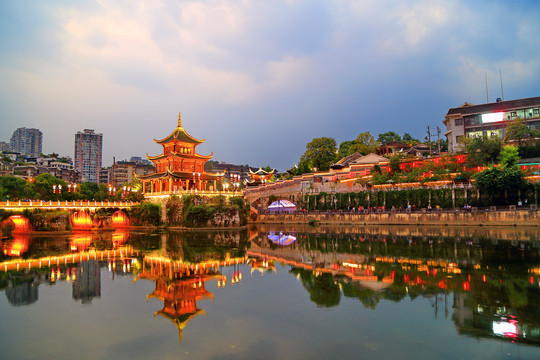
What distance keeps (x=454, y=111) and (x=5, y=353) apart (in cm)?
5977

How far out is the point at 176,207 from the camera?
42.8 meters

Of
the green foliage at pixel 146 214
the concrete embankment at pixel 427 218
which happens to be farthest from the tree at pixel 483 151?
the green foliage at pixel 146 214

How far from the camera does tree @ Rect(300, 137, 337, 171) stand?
67.8 m

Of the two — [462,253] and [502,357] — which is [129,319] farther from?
[462,253]

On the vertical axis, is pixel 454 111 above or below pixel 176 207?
above

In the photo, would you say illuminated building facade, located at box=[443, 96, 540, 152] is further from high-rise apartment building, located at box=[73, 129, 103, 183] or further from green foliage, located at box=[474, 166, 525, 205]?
high-rise apartment building, located at box=[73, 129, 103, 183]

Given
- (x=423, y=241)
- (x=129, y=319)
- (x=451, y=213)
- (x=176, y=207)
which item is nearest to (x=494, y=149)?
(x=451, y=213)

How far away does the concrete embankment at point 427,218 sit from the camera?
108ft

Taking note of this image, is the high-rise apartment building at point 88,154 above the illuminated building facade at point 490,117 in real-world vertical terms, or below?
above

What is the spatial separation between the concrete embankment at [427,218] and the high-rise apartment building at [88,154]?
11906cm

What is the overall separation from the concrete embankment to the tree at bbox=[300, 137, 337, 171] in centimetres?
1947

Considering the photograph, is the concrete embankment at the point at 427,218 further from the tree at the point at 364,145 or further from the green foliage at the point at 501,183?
the tree at the point at 364,145

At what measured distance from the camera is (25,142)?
185000mm

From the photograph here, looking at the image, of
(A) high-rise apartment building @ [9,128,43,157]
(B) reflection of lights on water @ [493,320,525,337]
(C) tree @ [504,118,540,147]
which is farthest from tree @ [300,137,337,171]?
(A) high-rise apartment building @ [9,128,43,157]
